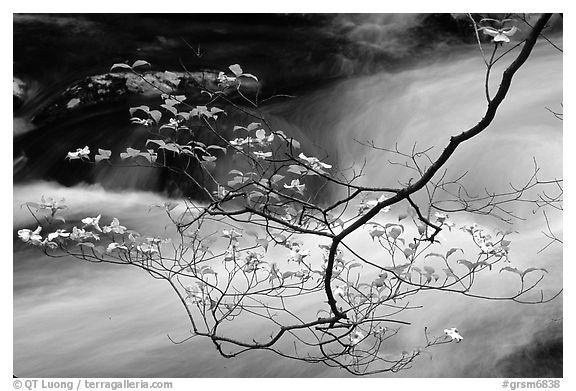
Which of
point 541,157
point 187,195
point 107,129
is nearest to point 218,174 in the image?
point 187,195

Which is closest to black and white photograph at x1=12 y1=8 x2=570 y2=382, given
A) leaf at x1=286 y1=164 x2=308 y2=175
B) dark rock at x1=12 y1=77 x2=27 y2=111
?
dark rock at x1=12 y1=77 x2=27 y2=111

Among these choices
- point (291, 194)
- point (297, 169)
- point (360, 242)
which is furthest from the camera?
point (360, 242)

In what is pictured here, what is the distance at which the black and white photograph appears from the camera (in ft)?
7.40

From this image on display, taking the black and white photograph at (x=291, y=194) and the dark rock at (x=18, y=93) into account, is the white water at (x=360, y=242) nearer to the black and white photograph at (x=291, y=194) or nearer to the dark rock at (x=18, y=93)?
the black and white photograph at (x=291, y=194)

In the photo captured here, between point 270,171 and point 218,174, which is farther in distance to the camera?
point 218,174

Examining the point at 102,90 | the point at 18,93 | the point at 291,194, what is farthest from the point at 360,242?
the point at 18,93

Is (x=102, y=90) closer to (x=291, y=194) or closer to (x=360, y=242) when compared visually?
(x=291, y=194)

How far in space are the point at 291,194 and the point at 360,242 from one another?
1.12 feet

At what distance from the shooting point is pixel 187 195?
94.3 inches

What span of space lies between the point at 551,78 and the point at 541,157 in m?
0.31

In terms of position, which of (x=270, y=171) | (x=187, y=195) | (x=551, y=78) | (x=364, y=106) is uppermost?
(x=551, y=78)

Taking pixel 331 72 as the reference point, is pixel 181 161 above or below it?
below

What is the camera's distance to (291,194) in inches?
88.2

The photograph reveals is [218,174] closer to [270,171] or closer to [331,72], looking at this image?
[270,171]
